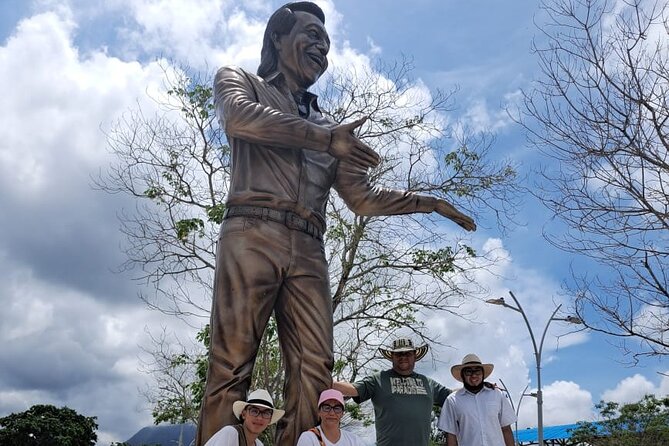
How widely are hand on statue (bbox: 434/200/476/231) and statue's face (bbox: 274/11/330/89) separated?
1.21 meters

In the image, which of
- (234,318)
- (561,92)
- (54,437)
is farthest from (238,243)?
(54,437)

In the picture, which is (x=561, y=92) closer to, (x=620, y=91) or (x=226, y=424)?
(x=620, y=91)

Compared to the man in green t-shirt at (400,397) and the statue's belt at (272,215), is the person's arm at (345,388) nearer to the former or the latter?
the man in green t-shirt at (400,397)

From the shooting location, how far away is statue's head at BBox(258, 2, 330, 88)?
177 inches

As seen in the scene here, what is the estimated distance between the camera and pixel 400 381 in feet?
15.5

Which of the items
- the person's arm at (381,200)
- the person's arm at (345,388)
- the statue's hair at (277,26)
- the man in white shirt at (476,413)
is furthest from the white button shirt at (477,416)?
the statue's hair at (277,26)

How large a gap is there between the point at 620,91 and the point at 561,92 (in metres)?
0.65

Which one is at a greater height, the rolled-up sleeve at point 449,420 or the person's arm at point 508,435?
the rolled-up sleeve at point 449,420

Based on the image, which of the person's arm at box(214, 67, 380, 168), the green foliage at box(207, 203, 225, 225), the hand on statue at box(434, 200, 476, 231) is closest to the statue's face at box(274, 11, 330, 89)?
the person's arm at box(214, 67, 380, 168)

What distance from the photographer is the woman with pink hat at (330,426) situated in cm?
354

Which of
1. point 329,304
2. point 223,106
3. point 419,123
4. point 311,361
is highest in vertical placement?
point 419,123

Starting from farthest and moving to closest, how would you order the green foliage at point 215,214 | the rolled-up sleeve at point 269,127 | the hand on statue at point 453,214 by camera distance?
the green foliage at point 215,214 < the hand on statue at point 453,214 < the rolled-up sleeve at point 269,127

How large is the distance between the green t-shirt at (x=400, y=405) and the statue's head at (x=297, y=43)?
2.14m

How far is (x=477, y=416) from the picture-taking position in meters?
4.60
